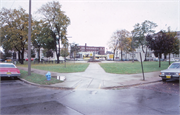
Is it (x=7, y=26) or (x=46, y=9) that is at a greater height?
(x=46, y=9)

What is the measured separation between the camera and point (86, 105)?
4992mm

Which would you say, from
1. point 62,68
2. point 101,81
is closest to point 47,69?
point 62,68

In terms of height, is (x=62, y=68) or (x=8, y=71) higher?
(x=8, y=71)

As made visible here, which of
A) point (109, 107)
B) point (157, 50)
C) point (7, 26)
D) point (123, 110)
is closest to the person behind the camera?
point (123, 110)

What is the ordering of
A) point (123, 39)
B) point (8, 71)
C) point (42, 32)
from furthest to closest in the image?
point (123, 39), point (42, 32), point (8, 71)

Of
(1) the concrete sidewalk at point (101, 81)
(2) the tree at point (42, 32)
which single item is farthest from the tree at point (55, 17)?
(1) the concrete sidewalk at point (101, 81)

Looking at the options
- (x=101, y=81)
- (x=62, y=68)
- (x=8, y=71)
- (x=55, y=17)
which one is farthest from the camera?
(x=55, y=17)

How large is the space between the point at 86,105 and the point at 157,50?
21.2 meters

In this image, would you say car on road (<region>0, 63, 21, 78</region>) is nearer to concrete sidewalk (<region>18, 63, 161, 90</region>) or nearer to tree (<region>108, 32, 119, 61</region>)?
concrete sidewalk (<region>18, 63, 161, 90</region>)

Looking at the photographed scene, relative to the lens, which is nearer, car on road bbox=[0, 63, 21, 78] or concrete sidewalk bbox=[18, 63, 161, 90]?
concrete sidewalk bbox=[18, 63, 161, 90]

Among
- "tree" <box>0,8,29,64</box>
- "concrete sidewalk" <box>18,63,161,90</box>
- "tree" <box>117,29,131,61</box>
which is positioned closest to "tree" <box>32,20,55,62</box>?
"tree" <box>0,8,29,64</box>

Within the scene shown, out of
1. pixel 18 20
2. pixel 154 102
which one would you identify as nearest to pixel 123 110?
pixel 154 102

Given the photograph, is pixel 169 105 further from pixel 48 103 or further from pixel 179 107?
pixel 48 103

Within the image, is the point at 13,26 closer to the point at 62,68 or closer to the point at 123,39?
the point at 62,68
